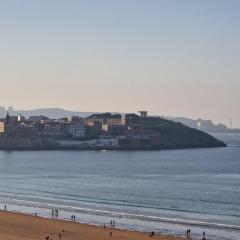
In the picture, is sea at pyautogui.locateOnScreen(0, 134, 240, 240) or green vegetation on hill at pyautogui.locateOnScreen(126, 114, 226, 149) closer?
sea at pyautogui.locateOnScreen(0, 134, 240, 240)

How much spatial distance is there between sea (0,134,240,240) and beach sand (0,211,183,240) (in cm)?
158

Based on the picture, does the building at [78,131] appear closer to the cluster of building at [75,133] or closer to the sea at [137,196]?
the cluster of building at [75,133]

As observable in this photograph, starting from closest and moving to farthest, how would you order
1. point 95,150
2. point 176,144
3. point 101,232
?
point 101,232 < point 95,150 < point 176,144

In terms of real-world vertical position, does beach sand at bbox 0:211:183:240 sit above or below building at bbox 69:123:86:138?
below

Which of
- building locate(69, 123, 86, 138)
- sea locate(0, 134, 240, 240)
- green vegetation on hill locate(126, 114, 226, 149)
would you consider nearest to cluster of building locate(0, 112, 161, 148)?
building locate(69, 123, 86, 138)

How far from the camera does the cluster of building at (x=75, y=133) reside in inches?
5728

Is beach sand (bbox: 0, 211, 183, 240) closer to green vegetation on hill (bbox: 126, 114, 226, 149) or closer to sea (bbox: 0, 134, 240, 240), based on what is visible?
sea (bbox: 0, 134, 240, 240)

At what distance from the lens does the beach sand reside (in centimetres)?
3266

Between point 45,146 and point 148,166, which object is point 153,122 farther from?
point 148,166

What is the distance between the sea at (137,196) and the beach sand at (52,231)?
1.58m

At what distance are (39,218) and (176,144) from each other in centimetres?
11226

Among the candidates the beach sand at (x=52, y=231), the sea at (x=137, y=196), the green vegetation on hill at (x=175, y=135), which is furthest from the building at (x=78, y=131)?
the beach sand at (x=52, y=231)

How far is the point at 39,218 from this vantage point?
39.5 meters

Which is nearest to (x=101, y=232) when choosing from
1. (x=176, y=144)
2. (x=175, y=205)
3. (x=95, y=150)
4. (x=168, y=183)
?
(x=175, y=205)
